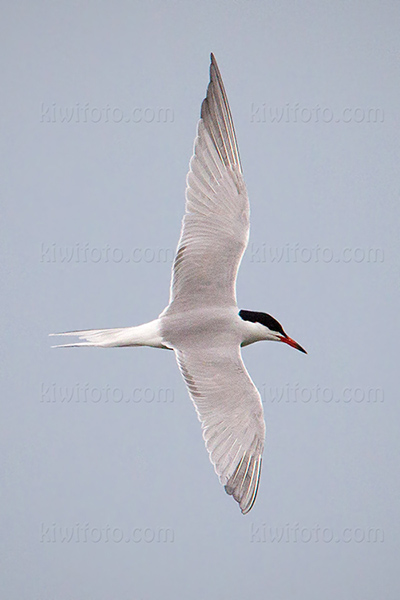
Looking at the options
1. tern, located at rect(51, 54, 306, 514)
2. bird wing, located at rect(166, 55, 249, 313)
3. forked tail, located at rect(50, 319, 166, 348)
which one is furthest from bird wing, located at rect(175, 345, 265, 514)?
bird wing, located at rect(166, 55, 249, 313)

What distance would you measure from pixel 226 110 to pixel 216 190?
57cm

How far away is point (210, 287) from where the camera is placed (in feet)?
25.0

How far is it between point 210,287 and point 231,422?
1.01 metres

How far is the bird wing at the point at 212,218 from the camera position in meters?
7.60

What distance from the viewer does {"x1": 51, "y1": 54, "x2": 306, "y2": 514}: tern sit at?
7324 mm

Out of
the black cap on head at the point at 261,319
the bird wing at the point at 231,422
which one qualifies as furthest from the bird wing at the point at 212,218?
the bird wing at the point at 231,422

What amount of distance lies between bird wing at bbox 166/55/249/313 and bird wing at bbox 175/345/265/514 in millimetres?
594

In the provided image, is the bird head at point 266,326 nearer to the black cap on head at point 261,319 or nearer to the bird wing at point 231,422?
the black cap on head at point 261,319

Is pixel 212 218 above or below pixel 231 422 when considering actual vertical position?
above

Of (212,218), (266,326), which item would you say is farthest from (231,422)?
(212,218)

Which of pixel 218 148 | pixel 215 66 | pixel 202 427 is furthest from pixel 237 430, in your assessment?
pixel 215 66

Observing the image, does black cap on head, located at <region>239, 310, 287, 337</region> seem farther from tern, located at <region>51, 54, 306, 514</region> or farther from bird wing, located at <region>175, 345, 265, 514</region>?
bird wing, located at <region>175, 345, 265, 514</region>

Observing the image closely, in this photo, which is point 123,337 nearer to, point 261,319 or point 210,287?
point 210,287

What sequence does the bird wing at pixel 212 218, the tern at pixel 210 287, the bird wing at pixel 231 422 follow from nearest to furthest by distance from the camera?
the bird wing at pixel 231 422
the tern at pixel 210 287
the bird wing at pixel 212 218
